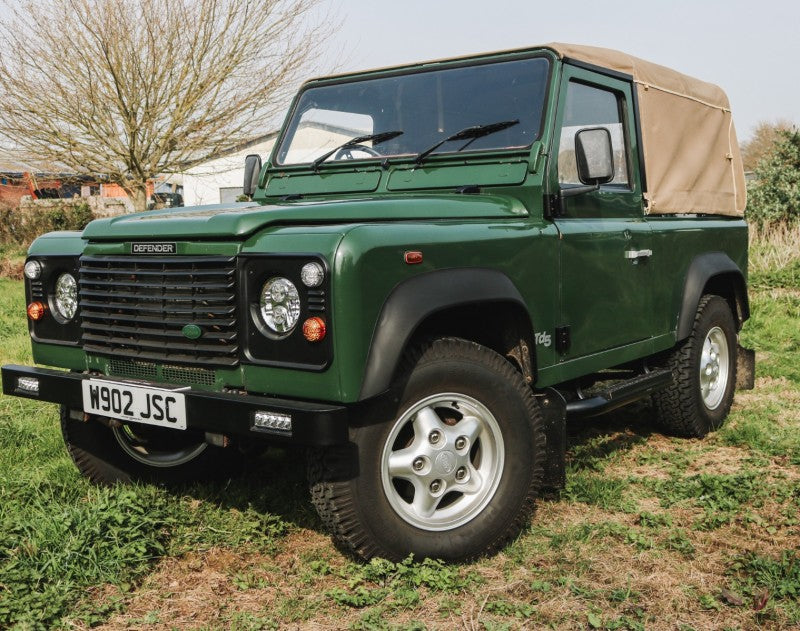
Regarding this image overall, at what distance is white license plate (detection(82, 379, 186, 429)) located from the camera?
3.12 metres

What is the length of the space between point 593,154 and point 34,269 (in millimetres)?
2515

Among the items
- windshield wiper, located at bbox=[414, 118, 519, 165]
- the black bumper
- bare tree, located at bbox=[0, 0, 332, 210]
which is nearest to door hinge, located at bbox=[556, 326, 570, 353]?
windshield wiper, located at bbox=[414, 118, 519, 165]

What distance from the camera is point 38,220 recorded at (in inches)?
832

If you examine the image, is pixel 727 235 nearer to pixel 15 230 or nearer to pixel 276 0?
pixel 276 0

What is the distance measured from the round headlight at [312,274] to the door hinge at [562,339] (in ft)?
4.65

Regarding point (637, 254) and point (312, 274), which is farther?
point (637, 254)

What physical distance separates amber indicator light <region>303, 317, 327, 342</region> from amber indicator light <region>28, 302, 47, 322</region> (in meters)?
1.55

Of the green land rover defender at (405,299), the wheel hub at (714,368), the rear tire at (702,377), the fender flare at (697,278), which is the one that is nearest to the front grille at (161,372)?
the green land rover defender at (405,299)

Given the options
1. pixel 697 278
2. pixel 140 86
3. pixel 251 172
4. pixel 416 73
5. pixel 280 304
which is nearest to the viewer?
pixel 280 304

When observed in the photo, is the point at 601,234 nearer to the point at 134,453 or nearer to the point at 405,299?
the point at 405,299

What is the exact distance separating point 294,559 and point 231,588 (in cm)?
33

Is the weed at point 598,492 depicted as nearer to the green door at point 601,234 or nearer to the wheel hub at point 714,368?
the green door at point 601,234

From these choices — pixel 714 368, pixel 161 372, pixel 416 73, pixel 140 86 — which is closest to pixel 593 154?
pixel 416 73

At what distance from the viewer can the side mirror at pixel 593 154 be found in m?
3.78
